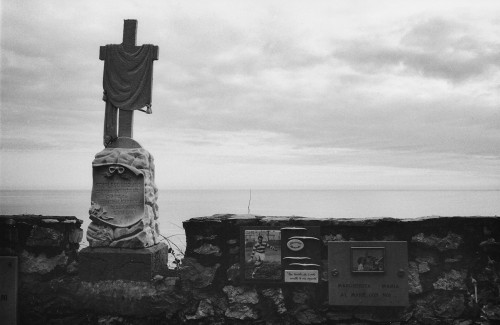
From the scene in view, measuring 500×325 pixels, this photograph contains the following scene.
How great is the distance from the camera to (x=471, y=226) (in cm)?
441

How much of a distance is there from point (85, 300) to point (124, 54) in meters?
2.95

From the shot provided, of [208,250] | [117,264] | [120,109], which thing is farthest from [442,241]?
[120,109]

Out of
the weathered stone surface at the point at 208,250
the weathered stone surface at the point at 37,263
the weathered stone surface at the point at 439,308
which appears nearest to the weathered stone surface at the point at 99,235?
the weathered stone surface at the point at 37,263

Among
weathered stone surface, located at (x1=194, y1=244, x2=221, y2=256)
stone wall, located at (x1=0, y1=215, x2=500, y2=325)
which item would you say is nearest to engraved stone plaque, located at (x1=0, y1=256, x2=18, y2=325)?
stone wall, located at (x1=0, y1=215, x2=500, y2=325)

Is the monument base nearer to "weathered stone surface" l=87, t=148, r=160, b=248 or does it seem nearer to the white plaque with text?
"weathered stone surface" l=87, t=148, r=160, b=248

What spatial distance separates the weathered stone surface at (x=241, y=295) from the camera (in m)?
4.55

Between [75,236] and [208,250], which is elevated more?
[75,236]

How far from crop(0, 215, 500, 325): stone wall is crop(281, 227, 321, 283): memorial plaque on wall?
0.08m

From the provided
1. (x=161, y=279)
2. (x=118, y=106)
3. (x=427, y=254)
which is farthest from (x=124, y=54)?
(x=427, y=254)

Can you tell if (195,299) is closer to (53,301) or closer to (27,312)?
(53,301)

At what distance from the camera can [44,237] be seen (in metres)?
4.96

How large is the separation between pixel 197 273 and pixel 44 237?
1.88 metres

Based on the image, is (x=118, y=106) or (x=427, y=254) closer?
(x=427, y=254)

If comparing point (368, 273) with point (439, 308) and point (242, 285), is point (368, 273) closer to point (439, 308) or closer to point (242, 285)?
point (439, 308)
